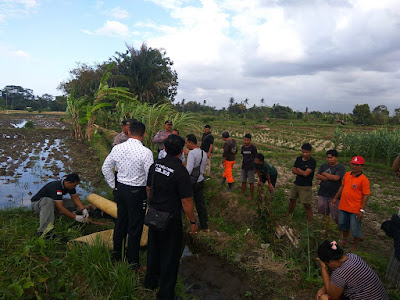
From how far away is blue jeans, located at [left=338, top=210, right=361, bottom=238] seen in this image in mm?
4195

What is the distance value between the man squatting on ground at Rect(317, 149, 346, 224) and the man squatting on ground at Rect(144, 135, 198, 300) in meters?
3.03

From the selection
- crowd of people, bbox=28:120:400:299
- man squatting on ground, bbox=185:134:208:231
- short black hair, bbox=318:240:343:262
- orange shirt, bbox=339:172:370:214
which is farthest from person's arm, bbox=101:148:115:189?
orange shirt, bbox=339:172:370:214

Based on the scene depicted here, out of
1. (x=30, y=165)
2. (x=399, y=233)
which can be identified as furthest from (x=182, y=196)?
(x=30, y=165)

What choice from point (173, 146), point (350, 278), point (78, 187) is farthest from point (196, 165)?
point (78, 187)

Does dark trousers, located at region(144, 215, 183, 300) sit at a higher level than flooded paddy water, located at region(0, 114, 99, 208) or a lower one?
higher

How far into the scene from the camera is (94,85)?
26016 millimetres

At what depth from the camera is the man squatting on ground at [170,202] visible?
280 cm

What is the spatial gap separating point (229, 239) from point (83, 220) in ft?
8.39

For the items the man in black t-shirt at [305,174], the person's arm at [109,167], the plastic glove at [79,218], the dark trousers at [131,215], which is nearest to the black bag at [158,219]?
the dark trousers at [131,215]

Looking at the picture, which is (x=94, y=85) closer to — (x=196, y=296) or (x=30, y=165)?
(x=30, y=165)

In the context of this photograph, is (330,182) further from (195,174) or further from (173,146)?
(173,146)

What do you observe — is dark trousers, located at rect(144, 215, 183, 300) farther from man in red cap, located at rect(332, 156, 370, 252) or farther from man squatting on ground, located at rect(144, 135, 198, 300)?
man in red cap, located at rect(332, 156, 370, 252)

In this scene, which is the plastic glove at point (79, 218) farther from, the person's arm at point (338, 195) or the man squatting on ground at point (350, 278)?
the person's arm at point (338, 195)

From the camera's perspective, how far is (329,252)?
2.59 metres
